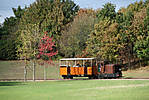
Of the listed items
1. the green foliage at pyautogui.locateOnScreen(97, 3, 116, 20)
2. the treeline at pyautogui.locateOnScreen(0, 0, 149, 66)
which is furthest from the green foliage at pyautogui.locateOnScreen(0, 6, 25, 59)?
the green foliage at pyautogui.locateOnScreen(97, 3, 116, 20)

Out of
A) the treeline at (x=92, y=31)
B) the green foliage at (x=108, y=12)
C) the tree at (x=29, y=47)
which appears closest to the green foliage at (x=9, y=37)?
the treeline at (x=92, y=31)

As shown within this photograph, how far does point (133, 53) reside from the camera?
6109cm

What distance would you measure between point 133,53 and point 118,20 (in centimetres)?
661

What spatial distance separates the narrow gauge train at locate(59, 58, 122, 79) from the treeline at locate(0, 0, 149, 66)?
5.12 metres

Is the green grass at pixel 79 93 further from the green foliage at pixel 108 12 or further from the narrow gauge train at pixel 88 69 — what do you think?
the green foliage at pixel 108 12

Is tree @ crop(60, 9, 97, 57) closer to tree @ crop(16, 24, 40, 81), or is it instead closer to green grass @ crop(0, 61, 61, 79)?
green grass @ crop(0, 61, 61, 79)

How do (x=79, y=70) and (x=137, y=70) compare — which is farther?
(x=137, y=70)

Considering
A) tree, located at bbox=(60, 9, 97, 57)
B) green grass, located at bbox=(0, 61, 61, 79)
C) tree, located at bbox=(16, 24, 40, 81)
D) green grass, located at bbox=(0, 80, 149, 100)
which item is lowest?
green grass, located at bbox=(0, 80, 149, 100)

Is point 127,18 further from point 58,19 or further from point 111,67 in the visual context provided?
point 111,67

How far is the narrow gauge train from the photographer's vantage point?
3881 cm

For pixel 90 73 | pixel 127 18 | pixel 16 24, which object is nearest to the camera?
pixel 90 73

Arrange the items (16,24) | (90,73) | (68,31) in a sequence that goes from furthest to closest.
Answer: (16,24) → (68,31) → (90,73)

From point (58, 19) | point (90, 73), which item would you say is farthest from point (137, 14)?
point (90, 73)

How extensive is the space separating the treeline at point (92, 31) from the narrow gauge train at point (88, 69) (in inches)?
202
